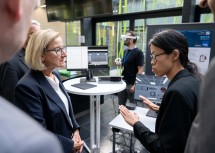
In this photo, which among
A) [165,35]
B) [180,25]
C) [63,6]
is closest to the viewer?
[165,35]

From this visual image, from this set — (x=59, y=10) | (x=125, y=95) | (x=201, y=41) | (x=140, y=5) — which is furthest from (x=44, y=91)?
(x=59, y=10)

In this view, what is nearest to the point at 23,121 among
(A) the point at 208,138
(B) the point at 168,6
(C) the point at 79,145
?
(A) the point at 208,138

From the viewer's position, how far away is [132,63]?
3.19 m

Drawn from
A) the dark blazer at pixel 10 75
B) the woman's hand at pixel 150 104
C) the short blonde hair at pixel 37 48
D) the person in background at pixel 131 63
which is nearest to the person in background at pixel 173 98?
the woman's hand at pixel 150 104

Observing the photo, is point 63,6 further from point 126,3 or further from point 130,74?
point 130,74

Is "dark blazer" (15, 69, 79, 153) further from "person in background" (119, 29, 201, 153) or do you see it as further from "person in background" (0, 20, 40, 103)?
→ "person in background" (119, 29, 201, 153)

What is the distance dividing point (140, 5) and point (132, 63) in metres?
1.38

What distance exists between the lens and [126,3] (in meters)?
3.98

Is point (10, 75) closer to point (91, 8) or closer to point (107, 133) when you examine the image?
point (107, 133)

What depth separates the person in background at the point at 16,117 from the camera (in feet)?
0.80

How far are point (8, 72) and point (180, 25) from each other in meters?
1.88

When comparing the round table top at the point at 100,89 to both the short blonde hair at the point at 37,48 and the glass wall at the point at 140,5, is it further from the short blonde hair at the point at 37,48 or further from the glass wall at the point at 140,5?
the glass wall at the point at 140,5

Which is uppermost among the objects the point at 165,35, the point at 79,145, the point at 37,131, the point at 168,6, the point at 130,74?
the point at 168,6

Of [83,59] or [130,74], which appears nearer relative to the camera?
[83,59]
